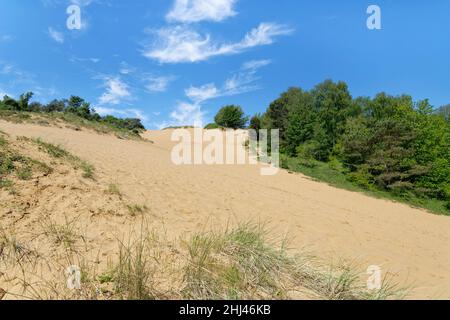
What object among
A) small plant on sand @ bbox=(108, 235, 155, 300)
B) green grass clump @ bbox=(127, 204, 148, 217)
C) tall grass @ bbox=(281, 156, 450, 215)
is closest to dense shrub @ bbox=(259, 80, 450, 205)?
tall grass @ bbox=(281, 156, 450, 215)

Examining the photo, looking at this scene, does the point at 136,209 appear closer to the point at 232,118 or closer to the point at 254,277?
the point at 254,277

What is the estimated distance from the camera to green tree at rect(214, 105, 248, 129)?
50594 mm

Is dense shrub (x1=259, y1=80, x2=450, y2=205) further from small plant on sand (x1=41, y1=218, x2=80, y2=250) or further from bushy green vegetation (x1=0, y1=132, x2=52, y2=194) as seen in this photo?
bushy green vegetation (x1=0, y1=132, x2=52, y2=194)

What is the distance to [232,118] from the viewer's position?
5044cm

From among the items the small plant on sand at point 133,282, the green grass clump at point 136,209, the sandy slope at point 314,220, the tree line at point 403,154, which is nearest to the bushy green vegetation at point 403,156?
the tree line at point 403,154

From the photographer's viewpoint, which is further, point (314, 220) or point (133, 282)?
point (314, 220)

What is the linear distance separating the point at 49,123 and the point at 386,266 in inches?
820

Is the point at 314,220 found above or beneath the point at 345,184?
beneath

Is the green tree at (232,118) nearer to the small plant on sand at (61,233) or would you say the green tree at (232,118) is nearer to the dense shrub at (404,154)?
the dense shrub at (404,154)

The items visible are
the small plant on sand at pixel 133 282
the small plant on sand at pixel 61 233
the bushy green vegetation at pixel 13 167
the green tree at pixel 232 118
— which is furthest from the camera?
the green tree at pixel 232 118

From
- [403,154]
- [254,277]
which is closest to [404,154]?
[403,154]

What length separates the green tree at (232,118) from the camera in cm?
5059

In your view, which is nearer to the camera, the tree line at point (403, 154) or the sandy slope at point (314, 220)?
the sandy slope at point (314, 220)

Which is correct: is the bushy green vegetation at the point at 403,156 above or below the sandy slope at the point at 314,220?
above
